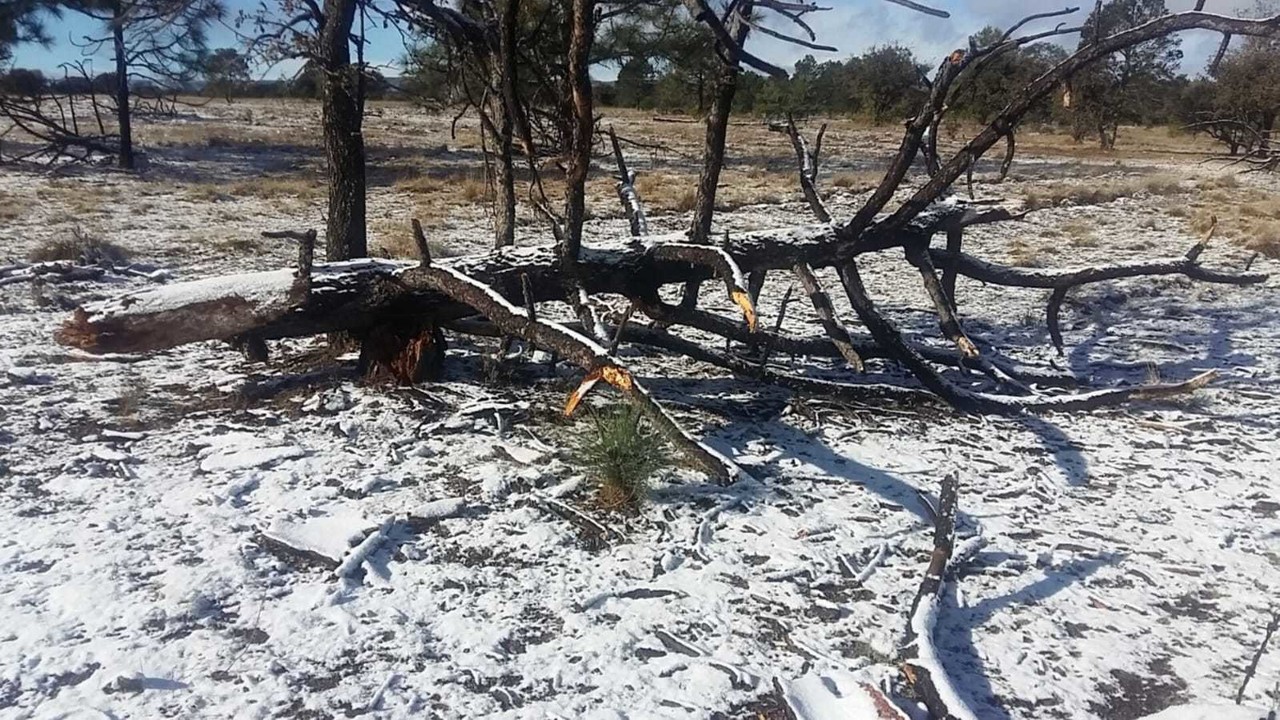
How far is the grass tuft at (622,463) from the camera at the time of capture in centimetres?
360

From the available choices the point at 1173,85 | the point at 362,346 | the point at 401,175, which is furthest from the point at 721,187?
the point at 1173,85

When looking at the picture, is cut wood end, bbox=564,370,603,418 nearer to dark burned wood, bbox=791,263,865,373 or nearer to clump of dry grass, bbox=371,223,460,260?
dark burned wood, bbox=791,263,865,373

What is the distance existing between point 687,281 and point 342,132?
92.9 inches

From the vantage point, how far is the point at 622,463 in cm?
361

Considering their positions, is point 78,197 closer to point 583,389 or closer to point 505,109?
point 505,109

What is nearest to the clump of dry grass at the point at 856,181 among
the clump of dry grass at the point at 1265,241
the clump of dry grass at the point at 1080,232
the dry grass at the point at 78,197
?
the clump of dry grass at the point at 1080,232

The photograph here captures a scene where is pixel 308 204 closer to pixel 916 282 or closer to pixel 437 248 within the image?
pixel 437 248

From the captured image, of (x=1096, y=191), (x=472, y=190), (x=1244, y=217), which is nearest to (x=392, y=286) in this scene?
(x=472, y=190)

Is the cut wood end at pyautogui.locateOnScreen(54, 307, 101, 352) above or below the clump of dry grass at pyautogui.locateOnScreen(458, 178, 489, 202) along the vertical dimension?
below

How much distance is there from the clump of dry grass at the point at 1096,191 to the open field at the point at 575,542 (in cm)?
847

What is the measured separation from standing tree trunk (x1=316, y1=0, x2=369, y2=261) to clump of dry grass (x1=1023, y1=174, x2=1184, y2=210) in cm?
1119

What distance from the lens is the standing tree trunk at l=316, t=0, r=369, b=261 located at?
16.5 ft

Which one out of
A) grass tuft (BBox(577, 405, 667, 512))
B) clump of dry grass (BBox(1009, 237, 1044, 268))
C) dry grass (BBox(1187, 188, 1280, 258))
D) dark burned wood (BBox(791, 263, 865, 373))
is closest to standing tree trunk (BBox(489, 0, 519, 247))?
grass tuft (BBox(577, 405, 667, 512))

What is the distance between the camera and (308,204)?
1300 centimetres
